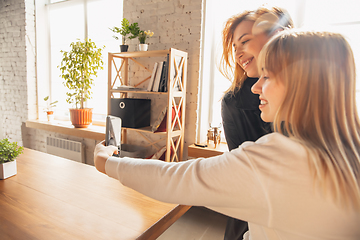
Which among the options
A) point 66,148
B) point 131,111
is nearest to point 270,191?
point 131,111

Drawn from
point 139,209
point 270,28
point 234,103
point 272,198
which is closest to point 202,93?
point 234,103

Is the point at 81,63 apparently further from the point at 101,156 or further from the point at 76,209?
the point at 101,156

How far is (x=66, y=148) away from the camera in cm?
355

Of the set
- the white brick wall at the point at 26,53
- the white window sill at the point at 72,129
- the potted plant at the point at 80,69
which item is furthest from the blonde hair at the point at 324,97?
the potted plant at the point at 80,69

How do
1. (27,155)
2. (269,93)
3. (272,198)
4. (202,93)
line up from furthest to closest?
Result: (202,93) → (27,155) → (269,93) → (272,198)

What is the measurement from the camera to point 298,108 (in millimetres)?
561

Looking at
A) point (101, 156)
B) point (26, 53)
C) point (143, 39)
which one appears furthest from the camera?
point (26, 53)

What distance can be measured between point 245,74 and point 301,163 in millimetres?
770

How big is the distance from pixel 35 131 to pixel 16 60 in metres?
1.21

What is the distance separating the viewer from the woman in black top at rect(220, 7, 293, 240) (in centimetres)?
102

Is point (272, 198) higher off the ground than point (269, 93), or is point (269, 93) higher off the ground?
point (269, 93)

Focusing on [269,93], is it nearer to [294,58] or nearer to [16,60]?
[294,58]

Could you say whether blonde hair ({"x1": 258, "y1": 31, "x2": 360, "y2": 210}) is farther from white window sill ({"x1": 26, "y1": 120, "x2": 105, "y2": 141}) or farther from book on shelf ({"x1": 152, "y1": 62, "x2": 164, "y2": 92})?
white window sill ({"x1": 26, "y1": 120, "x2": 105, "y2": 141})

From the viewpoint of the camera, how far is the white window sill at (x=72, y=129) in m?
3.06
